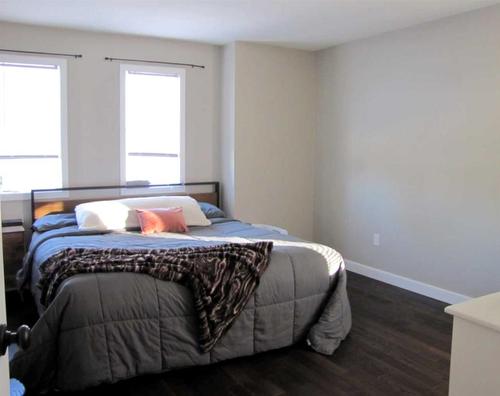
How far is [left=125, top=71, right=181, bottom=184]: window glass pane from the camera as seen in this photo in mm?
4871

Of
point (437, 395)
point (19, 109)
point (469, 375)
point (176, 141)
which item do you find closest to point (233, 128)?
point (176, 141)

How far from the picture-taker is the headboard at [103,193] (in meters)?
4.46

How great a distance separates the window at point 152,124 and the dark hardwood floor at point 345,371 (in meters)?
1.85

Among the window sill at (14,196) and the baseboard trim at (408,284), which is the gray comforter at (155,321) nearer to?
the window sill at (14,196)

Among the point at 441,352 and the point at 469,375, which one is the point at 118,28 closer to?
the point at 441,352

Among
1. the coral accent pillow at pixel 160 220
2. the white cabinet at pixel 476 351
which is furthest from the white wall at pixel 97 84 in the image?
the white cabinet at pixel 476 351

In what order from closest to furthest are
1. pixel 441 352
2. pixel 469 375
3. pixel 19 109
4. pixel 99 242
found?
pixel 469 375
pixel 441 352
pixel 99 242
pixel 19 109

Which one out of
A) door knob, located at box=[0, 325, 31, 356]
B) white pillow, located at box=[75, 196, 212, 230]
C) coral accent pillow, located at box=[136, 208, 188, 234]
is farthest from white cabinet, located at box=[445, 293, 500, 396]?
white pillow, located at box=[75, 196, 212, 230]

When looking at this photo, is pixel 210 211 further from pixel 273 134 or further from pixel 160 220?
pixel 273 134

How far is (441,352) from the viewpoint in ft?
10.5

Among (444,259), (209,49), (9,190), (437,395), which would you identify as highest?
(209,49)

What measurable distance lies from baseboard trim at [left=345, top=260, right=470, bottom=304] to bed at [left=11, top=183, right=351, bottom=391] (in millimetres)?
1233

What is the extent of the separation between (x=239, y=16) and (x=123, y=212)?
1.88 m

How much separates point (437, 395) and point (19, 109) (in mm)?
3885
